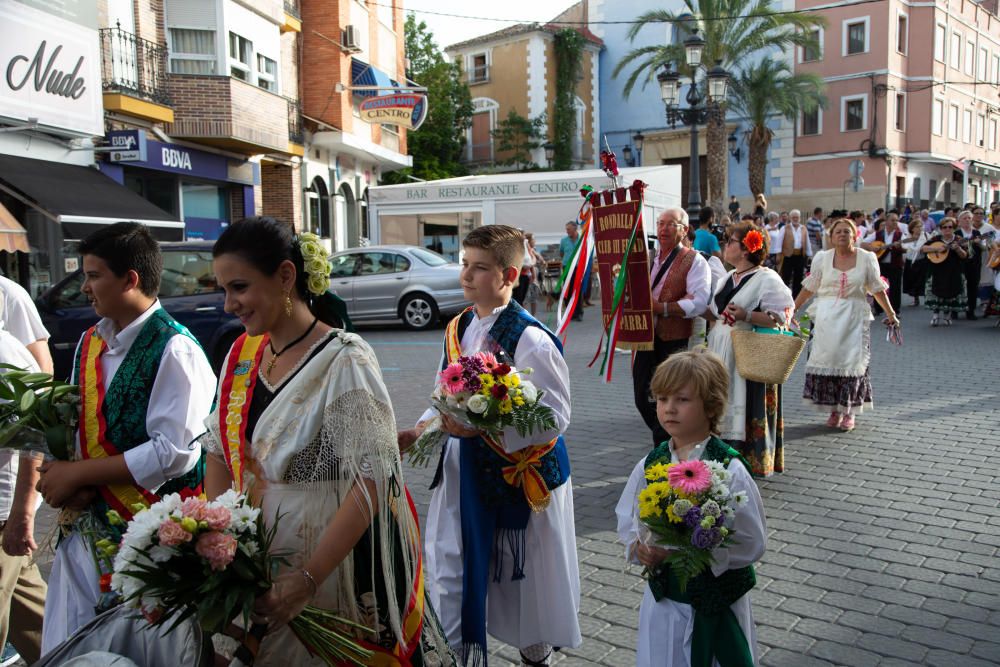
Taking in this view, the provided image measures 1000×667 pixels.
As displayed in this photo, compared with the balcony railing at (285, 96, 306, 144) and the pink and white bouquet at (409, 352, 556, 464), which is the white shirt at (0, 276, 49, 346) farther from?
the balcony railing at (285, 96, 306, 144)

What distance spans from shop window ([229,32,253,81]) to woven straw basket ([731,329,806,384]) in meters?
16.6

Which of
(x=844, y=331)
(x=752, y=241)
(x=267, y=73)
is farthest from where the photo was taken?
(x=267, y=73)

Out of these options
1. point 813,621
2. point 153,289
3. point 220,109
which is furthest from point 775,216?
point 153,289

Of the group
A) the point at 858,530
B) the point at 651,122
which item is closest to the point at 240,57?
the point at 858,530

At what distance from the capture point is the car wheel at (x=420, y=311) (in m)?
16.6

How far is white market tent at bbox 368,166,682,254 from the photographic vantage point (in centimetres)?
2084

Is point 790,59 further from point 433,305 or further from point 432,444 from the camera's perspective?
point 432,444

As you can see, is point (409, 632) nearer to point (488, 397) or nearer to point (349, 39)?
point (488, 397)

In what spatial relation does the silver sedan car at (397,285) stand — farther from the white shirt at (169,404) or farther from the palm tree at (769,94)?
the palm tree at (769,94)

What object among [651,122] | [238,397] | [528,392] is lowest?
[528,392]

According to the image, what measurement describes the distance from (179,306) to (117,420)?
8.00 metres

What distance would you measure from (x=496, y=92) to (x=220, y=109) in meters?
27.5

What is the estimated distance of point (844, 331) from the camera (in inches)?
306

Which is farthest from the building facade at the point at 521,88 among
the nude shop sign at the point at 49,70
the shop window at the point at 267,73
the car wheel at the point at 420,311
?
the nude shop sign at the point at 49,70
